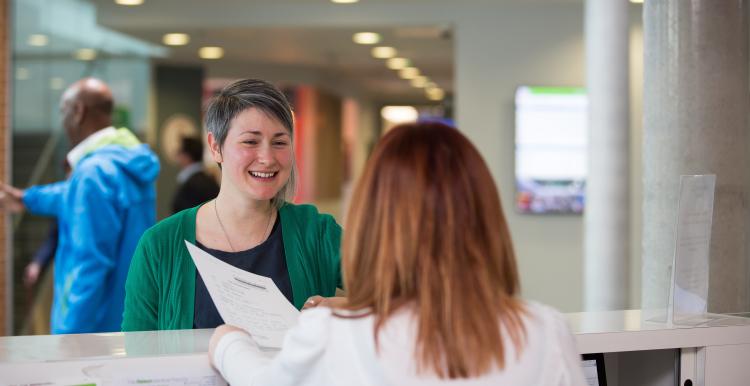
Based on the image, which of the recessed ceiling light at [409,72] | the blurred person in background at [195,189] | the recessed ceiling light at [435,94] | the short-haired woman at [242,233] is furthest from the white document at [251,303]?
the recessed ceiling light at [435,94]

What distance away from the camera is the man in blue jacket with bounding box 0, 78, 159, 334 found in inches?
144

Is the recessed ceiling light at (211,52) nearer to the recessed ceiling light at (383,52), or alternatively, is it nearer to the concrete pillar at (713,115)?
the recessed ceiling light at (383,52)

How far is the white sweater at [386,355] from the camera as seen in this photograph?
4.44 ft

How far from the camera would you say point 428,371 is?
53.1 inches

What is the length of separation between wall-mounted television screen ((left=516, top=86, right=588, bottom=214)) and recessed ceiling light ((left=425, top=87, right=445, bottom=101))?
327 inches

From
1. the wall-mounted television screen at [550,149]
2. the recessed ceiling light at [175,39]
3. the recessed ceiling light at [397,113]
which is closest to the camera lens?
the wall-mounted television screen at [550,149]

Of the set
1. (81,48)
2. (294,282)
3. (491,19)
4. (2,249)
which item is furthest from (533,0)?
(294,282)

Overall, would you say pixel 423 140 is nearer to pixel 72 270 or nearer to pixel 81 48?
pixel 72 270

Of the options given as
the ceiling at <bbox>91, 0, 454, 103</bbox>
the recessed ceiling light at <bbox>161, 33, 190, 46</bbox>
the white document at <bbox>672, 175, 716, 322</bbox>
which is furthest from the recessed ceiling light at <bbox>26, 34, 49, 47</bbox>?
the white document at <bbox>672, 175, 716, 322</bbox>

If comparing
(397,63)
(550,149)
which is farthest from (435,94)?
(550,149)

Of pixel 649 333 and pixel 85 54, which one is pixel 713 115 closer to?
pixel 649 333

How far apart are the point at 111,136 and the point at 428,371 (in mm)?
2948

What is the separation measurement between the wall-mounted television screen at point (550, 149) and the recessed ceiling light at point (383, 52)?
2.63 m

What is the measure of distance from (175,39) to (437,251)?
7998mm
